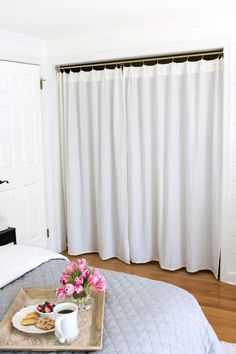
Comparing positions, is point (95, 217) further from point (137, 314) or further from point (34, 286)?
point (137, 314)

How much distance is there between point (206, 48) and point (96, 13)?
3.44 feet

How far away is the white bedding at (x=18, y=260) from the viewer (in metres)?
2.28

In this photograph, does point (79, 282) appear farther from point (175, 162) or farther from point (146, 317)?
point (175, 162)

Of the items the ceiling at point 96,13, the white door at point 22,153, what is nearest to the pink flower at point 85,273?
the ceiling at point 96,13

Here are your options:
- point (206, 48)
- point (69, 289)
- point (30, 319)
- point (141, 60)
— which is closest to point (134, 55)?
point (141, 60)

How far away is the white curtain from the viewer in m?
3.74

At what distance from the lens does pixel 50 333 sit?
1733 mm

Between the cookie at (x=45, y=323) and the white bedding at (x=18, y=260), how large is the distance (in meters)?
0.48


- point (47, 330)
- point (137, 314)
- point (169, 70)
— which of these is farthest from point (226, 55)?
point (47, 330)

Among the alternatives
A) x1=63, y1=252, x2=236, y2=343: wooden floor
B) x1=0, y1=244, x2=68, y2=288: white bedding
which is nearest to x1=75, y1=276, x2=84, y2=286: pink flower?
x1=0, y1=244, x2=68, y2=288: white bedding

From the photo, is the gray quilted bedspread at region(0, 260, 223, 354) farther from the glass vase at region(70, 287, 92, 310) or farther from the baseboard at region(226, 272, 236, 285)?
the baseboard at region(226, 272, 236, 285)

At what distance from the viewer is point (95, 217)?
4504 millimetres

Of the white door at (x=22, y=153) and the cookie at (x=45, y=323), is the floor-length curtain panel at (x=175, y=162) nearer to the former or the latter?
the white door at (x=22, y=153)

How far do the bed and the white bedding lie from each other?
0.04 m
